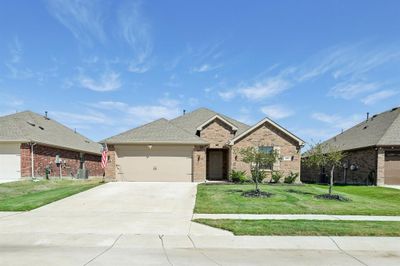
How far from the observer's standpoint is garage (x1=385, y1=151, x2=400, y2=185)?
24812 mm

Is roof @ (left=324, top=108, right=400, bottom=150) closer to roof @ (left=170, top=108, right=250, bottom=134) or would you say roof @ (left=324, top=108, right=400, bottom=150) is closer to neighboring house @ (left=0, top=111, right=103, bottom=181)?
roof @ (left=170, top=108, right=250, bottom=134)

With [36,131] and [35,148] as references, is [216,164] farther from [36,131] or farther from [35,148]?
[36,131]

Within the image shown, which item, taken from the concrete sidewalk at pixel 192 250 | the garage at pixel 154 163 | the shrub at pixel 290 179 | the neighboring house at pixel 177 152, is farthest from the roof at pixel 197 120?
the concrete sidewalk at pixel 192 250

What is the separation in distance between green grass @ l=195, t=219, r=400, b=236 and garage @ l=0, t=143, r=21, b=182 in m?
18.3

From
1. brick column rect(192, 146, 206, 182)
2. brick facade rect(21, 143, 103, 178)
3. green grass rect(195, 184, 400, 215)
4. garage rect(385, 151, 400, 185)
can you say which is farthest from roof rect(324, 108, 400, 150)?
brick facade rect(21, 143, 103, 178)

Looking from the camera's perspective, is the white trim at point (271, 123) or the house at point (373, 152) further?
the house at point (373, 152)

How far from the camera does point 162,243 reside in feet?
26.9

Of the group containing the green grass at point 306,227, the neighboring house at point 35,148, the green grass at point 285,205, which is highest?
the neighboring house at point 35,148

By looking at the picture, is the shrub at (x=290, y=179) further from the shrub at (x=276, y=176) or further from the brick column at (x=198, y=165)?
the brick column at (x=198, y=165)

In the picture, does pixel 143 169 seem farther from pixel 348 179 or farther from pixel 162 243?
pixel 348 179

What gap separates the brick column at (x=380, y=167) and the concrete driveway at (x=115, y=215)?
50.5 feet

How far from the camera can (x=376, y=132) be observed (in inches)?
1104

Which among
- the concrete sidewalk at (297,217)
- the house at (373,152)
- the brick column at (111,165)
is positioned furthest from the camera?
the house at (373,152)

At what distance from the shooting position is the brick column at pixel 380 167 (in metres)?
24.7
